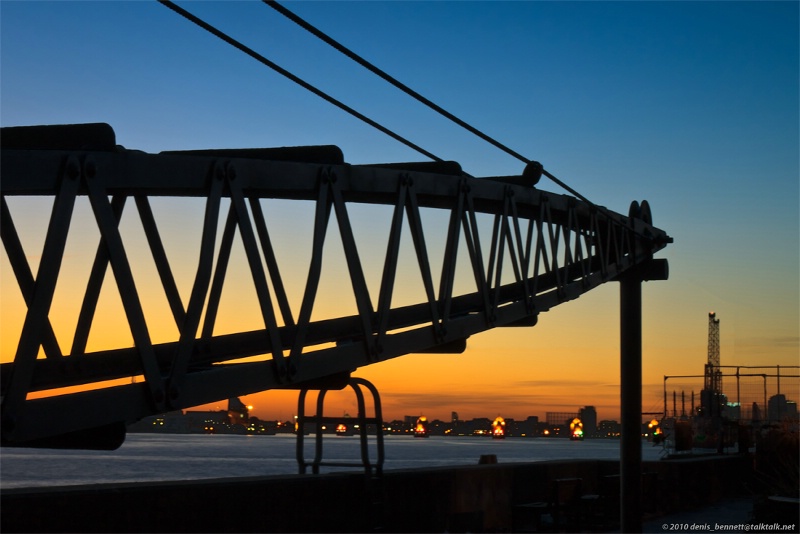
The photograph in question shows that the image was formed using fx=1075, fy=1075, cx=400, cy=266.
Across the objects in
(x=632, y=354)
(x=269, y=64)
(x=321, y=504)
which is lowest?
(x=321, y=504)

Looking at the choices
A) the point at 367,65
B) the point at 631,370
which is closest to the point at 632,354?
the point at 631,370

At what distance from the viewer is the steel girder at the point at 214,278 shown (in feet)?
17.3

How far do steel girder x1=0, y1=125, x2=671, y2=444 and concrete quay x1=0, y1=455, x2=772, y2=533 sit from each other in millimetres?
2338

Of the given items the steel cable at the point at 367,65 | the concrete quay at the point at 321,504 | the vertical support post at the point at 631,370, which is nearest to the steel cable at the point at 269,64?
the steel cable at the point at 367,65

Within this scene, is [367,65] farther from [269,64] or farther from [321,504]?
[321,504]

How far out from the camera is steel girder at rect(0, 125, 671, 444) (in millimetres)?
5262

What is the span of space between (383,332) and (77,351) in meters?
2.57

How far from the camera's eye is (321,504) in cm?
1233

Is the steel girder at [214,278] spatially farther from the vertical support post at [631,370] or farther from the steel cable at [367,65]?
the vertical support post at [631,370]

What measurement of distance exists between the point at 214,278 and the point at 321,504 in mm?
6390

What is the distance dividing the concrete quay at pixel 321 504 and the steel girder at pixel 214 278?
2338 millimetres

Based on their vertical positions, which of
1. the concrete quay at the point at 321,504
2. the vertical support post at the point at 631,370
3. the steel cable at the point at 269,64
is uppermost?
the steel cable at the point at 269,64

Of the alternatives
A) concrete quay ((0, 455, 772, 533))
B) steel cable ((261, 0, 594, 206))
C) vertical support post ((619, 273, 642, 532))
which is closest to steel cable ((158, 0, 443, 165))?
steel cable ((261, 0, 594, 206))

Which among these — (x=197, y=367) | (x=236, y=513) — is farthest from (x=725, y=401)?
(x=197, y=367)
